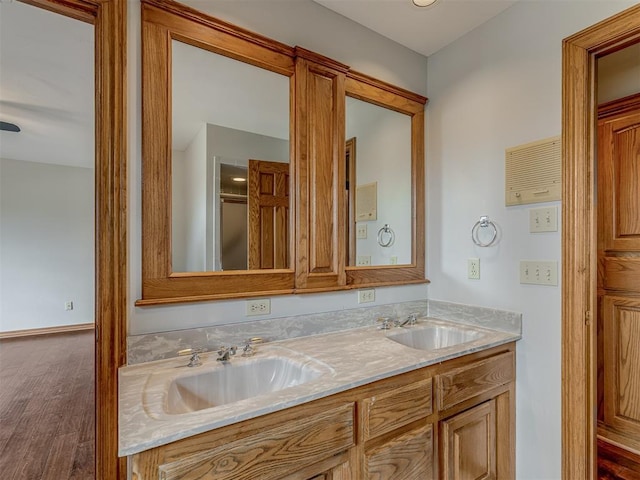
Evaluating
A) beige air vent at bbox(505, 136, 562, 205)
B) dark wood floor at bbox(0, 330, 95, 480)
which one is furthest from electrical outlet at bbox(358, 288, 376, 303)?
dark wood floor at bbox(0, 330, 95, 480)

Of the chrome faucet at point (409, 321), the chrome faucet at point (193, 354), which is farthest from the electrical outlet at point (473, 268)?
the chrome faucet at point (193, 354)

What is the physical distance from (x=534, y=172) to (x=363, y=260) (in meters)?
0.94

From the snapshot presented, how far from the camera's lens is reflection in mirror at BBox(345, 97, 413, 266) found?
1.86 meters

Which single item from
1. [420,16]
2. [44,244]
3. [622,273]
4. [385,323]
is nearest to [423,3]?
[420,16]

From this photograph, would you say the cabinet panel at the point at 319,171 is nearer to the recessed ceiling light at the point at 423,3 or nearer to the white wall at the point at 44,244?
the recessed ceiling light at the point at 423,3

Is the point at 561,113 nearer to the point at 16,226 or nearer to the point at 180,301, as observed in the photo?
the point at 180,301

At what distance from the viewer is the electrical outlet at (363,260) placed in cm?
187

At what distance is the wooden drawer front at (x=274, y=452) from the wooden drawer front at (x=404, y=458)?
15 cm

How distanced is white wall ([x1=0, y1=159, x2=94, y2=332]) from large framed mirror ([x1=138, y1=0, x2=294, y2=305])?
4893 millimetres

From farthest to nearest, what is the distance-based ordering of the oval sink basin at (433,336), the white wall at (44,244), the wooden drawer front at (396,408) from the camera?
1. the white wall at (44,244)
2. the oval sink basin at (433,336)
3. the wooden drawer front at (396,408)

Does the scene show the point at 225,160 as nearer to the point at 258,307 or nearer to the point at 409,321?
the point at 258,307

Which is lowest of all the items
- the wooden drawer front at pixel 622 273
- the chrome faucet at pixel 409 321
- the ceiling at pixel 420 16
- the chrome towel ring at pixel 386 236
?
the chrome faucet at pixel 409 321

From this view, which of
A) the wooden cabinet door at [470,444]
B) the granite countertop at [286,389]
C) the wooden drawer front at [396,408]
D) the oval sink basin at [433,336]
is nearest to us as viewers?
the granite countertop at [286,389]

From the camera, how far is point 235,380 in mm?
1256
